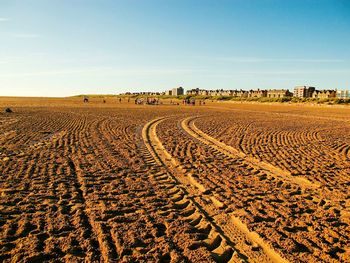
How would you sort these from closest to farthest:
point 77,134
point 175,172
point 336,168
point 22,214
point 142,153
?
point 22,214, point 175,172, point 336,168, point 142,153, point 77,134

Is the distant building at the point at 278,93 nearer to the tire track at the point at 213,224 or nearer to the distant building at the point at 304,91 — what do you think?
the distant building at the point at 304,91

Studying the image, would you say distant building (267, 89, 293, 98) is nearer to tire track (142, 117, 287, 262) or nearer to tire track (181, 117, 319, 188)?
tire track (181, 117, 319, 188)

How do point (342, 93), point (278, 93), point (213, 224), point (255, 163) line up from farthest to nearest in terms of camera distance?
point (278, 93)
point (342, 93)
point (255, 163)
point (213, 224)

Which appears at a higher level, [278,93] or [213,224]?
[278,93]

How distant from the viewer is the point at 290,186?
6457 millimetres

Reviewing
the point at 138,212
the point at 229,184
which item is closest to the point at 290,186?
the point at 229,184


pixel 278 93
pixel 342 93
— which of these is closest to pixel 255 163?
pixel 342 93

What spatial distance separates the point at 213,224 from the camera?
4.56 metres

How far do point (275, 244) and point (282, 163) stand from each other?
5006 millimetres

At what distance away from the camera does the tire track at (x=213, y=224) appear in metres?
3.75

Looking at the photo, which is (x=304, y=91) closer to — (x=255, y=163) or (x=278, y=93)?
(x=278, y=93)

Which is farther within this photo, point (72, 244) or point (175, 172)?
point (175, 172)

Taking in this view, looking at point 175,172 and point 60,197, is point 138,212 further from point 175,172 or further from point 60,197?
point 175,172

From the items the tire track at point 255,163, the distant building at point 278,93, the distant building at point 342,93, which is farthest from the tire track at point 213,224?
the distant building at point 278,93
